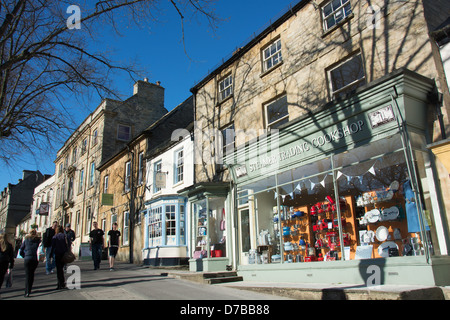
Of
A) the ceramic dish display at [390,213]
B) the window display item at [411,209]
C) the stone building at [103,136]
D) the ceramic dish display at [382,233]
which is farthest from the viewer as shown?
the stone building at [103,136]

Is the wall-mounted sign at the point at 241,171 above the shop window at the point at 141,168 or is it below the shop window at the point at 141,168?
below

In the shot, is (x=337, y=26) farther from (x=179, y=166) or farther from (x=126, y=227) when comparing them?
(x=126, y=227)

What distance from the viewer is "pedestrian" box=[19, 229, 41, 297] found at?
7972 mm

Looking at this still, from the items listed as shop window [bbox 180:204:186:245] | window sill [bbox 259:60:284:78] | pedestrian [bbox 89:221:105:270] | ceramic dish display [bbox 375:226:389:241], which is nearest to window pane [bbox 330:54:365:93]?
window sill [bbox 259:60:284:78]

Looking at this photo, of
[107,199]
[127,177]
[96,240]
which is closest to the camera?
[96,240]

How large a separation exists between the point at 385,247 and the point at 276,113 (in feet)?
19.1

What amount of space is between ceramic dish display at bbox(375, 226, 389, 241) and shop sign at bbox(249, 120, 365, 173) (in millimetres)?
2443

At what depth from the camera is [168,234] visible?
1638 centimetres

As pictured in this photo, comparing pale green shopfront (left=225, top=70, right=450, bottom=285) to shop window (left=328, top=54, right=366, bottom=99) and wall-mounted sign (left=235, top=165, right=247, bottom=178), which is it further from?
shop window (left=328, top=54, right=366, bottom=99)

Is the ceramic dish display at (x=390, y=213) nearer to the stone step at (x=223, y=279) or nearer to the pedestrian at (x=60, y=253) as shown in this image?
the stone step at (x=223, y=279)

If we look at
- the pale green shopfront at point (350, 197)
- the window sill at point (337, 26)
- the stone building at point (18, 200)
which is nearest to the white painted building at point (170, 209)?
the pale green shopfront at point (350, 197)

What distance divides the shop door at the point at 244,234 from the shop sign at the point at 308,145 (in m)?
1.92

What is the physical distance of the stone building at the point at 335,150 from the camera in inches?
294

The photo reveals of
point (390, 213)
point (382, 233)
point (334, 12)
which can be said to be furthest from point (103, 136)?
point (390, 213)
